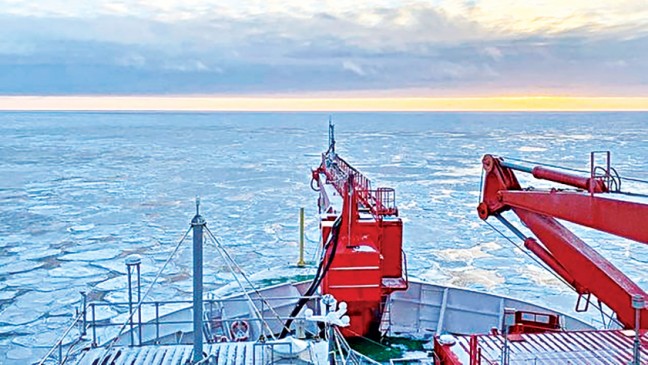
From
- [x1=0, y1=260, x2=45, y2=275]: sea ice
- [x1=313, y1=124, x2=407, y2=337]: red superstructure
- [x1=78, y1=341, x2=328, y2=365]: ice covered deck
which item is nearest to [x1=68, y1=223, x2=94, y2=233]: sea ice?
[x1=0, y1=260, x2=45, y2=275]: sea ice

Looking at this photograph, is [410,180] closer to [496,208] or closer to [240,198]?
[240,198]

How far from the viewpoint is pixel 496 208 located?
8461 mm

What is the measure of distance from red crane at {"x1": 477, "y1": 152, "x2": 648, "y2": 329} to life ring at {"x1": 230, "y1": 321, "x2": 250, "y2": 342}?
388 cm

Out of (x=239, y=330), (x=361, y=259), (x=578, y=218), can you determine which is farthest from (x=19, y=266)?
(x=578, y=218)

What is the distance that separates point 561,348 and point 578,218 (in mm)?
1629

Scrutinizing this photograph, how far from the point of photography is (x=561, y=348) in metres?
6.82

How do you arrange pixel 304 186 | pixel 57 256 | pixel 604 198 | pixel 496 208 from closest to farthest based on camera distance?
pixel 604 198 → pixel 496 208 → pixel 57 256 → pixel 304 186

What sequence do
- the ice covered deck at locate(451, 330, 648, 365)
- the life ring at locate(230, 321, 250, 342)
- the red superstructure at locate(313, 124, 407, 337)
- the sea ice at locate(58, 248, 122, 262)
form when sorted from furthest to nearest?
the sea ice at locate(58, 248, 122, 262) → the red superstructure at locate(313, 124, 407, 337) → the life ring at locate(230, 321, 250, 342) → the ice covered deck at locate(451, 330, 648, 365)

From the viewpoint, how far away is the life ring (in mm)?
8919

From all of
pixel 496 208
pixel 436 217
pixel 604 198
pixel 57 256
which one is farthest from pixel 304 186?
pixel 604 198

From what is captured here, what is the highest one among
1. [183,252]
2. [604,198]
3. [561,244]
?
[604,198]

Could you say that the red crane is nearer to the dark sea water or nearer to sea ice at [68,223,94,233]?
the dark sea water

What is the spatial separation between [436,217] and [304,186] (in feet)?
29.6

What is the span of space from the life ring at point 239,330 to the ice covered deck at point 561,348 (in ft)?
10.8
